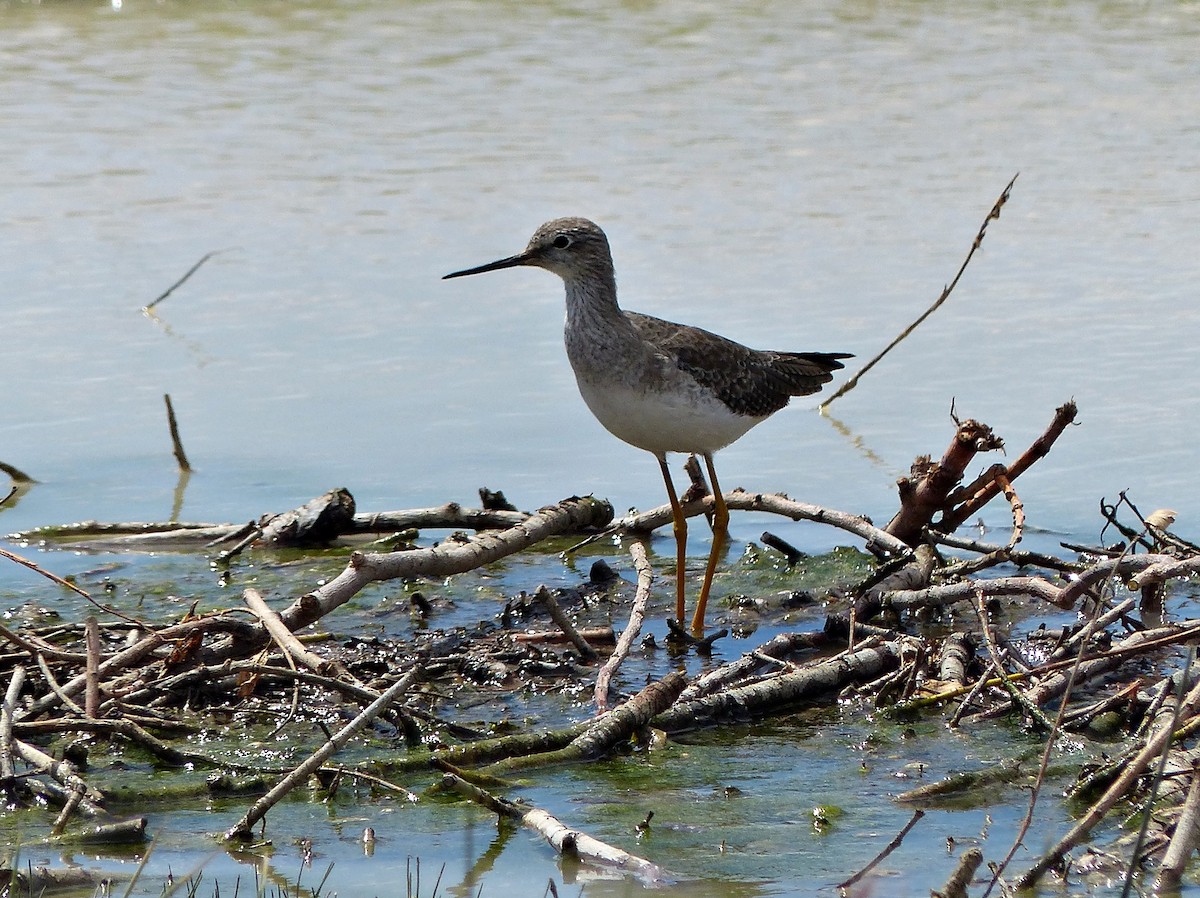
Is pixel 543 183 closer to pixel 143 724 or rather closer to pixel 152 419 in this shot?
pixel 152 419

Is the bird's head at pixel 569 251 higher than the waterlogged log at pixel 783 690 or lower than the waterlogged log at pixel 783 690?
higher

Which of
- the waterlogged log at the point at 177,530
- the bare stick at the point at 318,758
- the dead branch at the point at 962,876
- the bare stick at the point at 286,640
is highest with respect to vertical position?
the dead branch at the point at 962,876

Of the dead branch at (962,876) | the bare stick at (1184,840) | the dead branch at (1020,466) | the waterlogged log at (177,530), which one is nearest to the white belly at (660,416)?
the waterlogged log at (177,530)

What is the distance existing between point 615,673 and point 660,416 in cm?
128

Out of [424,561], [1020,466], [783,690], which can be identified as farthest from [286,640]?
[1020,466]

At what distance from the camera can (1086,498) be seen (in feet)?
26.6

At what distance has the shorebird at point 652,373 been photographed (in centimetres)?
665

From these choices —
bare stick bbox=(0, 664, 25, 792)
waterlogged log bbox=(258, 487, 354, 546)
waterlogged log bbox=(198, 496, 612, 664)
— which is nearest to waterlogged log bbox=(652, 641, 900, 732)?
waterlogged log bbox=(198, 496, 612, 664)

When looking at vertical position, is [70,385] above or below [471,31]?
below

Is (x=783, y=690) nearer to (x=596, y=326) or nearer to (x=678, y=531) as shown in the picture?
(x=678, y=531)

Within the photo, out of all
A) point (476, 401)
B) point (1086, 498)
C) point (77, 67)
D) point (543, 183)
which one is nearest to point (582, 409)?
point (476, 401)

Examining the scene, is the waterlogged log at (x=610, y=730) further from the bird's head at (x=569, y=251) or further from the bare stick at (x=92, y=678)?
the bird's head at (x=569, y=251)

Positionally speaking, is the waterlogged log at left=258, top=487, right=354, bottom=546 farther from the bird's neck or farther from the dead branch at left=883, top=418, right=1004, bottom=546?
the dead branch at left=883, top=418, right=1004, bottom=546

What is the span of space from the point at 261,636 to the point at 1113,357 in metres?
6.14
